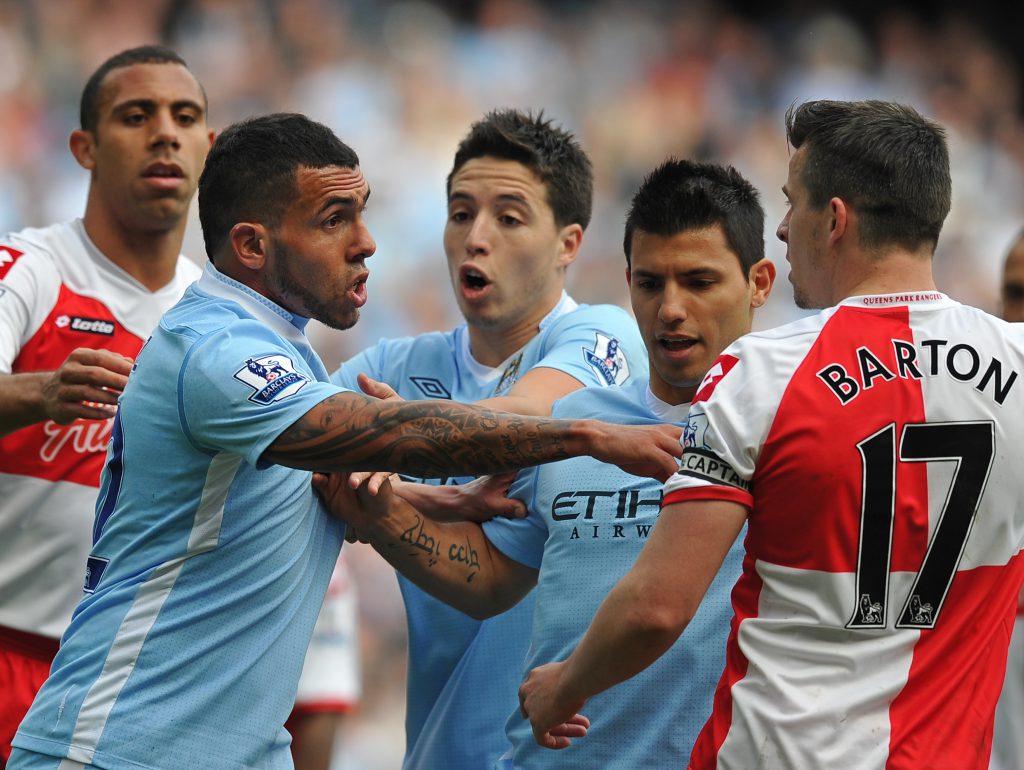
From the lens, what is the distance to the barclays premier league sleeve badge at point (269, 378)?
138 inches

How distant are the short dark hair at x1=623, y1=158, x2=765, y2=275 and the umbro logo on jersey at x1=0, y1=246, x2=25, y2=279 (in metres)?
2.55

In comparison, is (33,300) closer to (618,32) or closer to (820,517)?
(820,517)

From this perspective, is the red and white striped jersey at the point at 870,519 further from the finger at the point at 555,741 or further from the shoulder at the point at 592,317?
the shoulder at the point at 592,317

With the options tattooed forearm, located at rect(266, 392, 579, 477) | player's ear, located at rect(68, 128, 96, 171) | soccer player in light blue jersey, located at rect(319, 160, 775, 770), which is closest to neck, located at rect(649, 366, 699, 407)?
soccer player in light blue jersey, located at rect(319, 160, 775, 770)

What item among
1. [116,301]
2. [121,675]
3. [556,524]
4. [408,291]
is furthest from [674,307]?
[408,291]

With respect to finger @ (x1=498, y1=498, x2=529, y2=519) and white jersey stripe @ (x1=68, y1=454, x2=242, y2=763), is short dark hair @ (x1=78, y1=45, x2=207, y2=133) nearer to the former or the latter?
finger @ (x1=498, y1=498, x2=529, y2=519)

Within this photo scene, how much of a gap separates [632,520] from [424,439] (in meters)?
0.75

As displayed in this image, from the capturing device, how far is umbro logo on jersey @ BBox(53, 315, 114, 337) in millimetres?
5535

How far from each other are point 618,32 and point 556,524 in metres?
11.3

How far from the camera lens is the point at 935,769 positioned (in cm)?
317

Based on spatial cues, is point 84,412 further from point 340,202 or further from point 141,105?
point 141,105

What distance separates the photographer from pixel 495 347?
5586 millimetres

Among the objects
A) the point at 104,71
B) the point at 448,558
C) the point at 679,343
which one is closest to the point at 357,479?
the point at 448,558

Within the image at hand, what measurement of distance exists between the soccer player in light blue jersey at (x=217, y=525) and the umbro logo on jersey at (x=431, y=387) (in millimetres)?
1655
